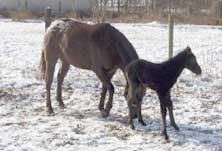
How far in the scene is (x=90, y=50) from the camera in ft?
25.7

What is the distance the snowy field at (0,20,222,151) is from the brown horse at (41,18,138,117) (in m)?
0.46

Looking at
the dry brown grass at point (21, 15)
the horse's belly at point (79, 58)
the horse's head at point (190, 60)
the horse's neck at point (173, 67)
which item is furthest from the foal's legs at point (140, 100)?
the dry brown grass at point (21, 15)

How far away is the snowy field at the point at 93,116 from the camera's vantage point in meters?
6.40

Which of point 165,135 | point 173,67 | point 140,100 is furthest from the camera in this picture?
point 140,100

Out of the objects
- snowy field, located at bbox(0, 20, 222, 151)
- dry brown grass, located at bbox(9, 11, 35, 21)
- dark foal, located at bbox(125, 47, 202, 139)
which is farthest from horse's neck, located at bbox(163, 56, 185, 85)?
dry brown grass, located at bbox(9, 11, 35, 21)

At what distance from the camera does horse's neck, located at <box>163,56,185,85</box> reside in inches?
269

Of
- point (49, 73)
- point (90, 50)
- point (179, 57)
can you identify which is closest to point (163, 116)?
point (179, 57)

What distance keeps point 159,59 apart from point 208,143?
7.25 m

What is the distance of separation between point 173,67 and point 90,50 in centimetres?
157

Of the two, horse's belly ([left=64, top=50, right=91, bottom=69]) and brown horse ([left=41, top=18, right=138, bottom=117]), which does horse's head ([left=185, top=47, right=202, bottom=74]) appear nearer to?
brown horse ([left=41, top=18, right=138, bottom=117])

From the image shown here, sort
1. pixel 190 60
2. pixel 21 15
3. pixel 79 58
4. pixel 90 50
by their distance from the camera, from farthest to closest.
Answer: pixel 21 15, pixel 79 58, pixel 90 50, pixel 190 60

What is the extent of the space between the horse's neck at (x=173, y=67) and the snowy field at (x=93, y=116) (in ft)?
2.60

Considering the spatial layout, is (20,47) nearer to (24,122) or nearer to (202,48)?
(202,48)

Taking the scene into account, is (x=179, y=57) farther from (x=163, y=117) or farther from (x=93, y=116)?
(x=93, y=116)
